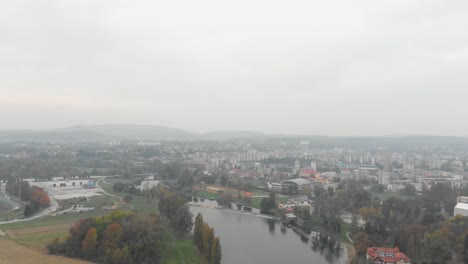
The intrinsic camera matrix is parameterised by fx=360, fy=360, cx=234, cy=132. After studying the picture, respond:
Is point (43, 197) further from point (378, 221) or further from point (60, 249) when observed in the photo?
point (378, 221)

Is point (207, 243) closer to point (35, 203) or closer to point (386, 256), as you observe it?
point (386, 256)

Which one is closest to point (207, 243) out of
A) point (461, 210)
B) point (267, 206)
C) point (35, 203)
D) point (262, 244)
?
point (262, 244)

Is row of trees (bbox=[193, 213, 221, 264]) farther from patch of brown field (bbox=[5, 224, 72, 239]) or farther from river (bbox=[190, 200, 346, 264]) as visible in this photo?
patch of brown field (bbox=[5, 224, 72, 239])

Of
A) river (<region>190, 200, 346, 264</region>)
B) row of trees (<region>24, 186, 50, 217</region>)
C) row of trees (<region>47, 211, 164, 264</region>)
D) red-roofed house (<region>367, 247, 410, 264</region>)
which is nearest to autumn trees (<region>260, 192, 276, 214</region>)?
river (<region>190, 200, 346, 264</region>)

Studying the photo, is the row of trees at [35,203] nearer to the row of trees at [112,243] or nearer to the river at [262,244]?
the row of trees at [112,243]

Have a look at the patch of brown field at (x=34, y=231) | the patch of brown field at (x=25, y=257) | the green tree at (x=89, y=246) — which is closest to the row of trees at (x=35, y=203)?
the patch of brown field at (x=34, y=231)

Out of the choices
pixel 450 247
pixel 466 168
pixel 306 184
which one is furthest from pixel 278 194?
pixel 466 168
